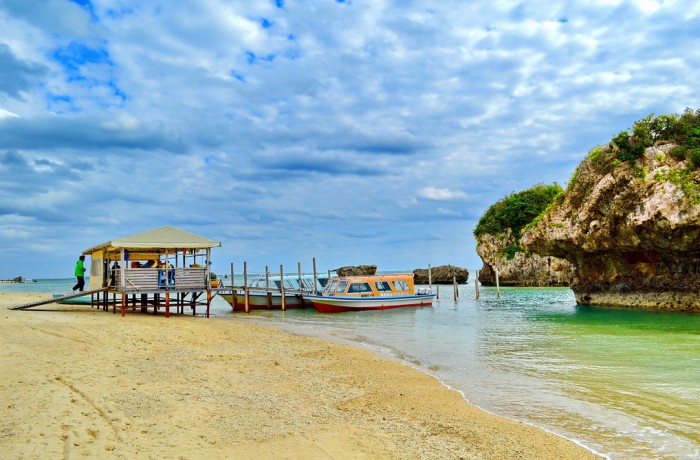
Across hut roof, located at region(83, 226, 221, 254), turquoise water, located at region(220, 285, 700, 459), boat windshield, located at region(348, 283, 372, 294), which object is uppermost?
hut roof, located at region(83, 226, 221, 254)

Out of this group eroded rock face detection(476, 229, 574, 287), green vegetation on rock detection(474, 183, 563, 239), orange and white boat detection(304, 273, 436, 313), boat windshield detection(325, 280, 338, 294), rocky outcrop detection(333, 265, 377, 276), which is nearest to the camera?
orange and white boat detection(304, 273, 436, 313)

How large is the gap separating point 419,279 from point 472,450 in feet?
237

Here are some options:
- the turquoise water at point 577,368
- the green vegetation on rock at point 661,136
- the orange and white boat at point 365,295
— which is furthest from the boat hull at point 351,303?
the green vegetation on rock at point 661,136

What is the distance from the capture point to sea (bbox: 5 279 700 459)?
7.08 m

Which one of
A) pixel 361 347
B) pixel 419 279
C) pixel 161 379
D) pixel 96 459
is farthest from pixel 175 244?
pixel 419 279

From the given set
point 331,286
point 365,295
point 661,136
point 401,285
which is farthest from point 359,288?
point 661,136

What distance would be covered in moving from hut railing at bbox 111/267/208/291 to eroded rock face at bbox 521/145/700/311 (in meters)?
21.0

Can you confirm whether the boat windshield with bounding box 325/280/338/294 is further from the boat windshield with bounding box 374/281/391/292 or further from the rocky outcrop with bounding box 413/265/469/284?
the rocky outcrop with bounding box 413/265/469/284

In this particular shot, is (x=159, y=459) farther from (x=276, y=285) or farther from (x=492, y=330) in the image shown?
(x=276, y=285)

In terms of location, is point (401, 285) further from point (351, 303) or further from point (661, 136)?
point (661, 136)

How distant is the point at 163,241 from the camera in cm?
2244

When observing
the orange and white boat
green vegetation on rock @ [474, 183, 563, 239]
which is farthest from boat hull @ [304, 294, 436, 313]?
green vegetation on rock @ [474, 183, 563, 239]

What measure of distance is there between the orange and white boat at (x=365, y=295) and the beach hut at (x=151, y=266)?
31.3 feet

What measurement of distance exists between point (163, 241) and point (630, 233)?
23494mm
